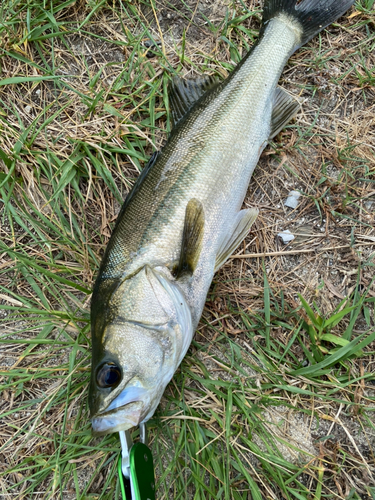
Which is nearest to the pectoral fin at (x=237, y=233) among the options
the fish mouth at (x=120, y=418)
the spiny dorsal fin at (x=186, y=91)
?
the spiny dorsal fin at (x=186, y=91)

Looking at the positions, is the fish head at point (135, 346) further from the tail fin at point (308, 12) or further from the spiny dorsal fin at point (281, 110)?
the tail fin at point (308, 12)

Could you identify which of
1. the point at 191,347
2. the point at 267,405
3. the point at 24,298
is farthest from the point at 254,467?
the point at 24,298

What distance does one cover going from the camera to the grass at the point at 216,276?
7.81ft

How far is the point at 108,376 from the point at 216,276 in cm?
112

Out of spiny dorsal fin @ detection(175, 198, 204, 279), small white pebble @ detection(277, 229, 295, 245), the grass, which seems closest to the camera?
spiny dorsal fin @ detection(175, 198, 204, 279)

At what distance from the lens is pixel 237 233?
252 cm

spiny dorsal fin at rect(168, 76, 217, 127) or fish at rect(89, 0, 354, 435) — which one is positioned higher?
spiny dorsal fin at rect(168, 76, 217, 127)

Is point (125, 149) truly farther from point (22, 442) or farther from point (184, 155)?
point (22, 442)

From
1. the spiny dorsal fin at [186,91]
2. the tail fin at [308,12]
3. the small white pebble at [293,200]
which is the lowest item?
the small white pebble at [293,200]

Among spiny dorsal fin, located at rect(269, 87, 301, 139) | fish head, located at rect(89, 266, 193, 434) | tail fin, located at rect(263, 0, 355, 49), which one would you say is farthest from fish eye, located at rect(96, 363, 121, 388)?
tail fin, located at rect(263, 0, 355, 49)

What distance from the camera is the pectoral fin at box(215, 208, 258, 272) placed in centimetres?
247

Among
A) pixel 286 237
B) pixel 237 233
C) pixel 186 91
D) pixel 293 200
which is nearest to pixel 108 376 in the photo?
pixel 237 233

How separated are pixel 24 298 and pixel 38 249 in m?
0.41

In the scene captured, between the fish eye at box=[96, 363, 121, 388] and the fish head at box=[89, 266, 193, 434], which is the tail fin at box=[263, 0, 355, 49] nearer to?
the fish head at box=[89, 266, 193, 434]
